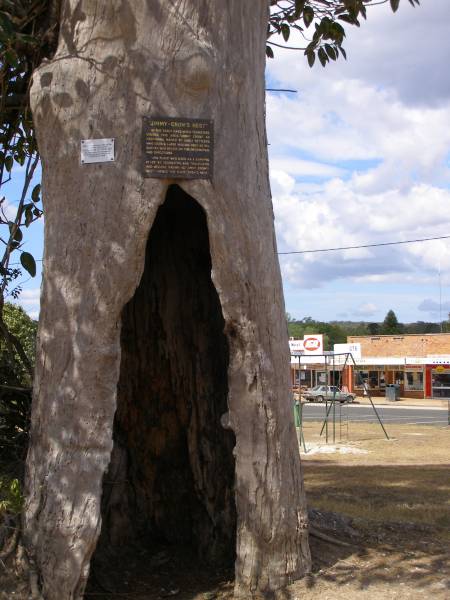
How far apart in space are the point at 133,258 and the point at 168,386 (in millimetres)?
1993

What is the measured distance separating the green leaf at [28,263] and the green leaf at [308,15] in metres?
4.07

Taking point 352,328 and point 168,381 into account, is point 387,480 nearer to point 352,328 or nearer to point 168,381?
point 168,381

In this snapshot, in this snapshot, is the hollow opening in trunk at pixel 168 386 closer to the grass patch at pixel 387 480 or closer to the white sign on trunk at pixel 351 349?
the grass patch at pixel 387 480

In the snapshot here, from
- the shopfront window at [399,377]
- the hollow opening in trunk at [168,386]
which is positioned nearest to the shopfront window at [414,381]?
the shopfront window at [399,377]

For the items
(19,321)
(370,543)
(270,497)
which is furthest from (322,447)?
(270,497)

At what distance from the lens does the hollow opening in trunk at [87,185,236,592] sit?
6.59 m

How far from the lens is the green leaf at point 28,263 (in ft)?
19.8

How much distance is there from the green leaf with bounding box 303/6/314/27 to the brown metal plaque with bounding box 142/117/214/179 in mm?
3553

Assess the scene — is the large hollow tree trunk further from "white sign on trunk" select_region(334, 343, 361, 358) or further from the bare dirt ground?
"white sign on trunk" select_region(334, 343, 361, 358)

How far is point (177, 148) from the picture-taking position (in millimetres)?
5141

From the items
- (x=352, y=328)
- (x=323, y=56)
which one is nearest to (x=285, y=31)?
(x=323, y=56)

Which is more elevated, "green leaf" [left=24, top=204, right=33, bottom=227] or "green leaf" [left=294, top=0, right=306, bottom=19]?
"green leaf" [left=294, top=0, right=306, bottom=19]

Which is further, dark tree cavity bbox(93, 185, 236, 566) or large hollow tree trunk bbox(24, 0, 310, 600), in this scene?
dark tree cavity bbox(93, 185, 236, 566)

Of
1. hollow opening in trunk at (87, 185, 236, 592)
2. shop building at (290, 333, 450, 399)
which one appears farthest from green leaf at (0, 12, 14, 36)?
shop building at (290, 333, 450, 399)
